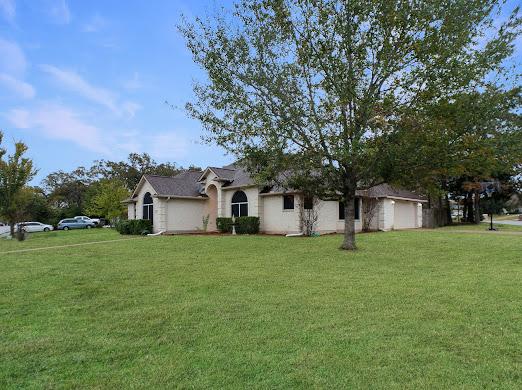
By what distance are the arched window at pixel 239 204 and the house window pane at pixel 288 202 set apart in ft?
9.66

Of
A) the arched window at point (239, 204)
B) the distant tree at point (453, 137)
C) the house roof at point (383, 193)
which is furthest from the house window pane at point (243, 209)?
the distant tree at point (453, 137)

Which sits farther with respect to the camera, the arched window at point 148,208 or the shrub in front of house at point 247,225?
the arched window at point 148,208

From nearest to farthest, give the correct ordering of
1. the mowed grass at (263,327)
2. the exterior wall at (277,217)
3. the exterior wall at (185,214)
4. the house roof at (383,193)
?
the mowed grass at (263,327), the exterior wall at (277,217), the house roof at (383,193), the exterior wall at (185,214)

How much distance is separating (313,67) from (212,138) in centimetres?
446

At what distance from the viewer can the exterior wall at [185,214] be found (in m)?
27.8

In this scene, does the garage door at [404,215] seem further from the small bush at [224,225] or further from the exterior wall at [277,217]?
the small bush at [224,225]

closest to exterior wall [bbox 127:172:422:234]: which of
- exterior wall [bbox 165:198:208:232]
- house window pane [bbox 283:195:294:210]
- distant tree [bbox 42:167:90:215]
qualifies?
exterior wall [bbox 165:198:208:232]

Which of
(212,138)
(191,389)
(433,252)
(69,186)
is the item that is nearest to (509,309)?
(191,389)

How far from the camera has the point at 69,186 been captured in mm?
59812

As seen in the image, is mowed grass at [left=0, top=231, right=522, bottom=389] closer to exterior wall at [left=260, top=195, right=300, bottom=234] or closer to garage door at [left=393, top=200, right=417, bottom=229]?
exterior wall at [left=260, top=195, right=300, bottom=234]

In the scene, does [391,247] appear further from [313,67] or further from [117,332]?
[117,332]

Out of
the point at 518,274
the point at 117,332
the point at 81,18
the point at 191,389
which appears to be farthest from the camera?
the point at 81,18

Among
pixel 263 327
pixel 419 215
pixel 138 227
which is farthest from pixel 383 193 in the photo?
pixel 263 327

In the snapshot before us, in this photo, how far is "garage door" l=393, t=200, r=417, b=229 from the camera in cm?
3031
